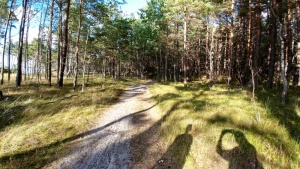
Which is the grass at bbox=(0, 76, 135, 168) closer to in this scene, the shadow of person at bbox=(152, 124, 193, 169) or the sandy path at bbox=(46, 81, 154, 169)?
the sandy path at bbox=(46, 81, 154, 169)

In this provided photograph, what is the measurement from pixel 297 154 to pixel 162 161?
3312 mm

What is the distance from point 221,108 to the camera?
762cm

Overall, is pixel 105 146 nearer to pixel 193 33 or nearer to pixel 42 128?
pixel 42 128

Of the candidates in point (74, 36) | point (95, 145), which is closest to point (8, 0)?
point (74, 36)

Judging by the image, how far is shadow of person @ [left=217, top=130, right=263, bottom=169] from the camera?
14.2ft

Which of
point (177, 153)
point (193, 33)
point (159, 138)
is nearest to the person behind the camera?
point (177, 153)

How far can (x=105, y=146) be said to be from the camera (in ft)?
20.5

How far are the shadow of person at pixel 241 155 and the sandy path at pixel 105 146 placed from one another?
8.26 feet

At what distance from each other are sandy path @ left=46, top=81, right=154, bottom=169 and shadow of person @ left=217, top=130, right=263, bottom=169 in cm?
252

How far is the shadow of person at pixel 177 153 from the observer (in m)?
5.19

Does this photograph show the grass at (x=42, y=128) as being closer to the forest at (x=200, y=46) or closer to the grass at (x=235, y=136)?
the forest at (x=200, y=46)

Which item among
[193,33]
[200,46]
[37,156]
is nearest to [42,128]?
[37,156]

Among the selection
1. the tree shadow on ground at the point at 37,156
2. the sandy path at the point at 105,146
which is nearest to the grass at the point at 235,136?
the sandy path at the point at 105,146

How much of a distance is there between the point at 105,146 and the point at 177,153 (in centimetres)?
236
